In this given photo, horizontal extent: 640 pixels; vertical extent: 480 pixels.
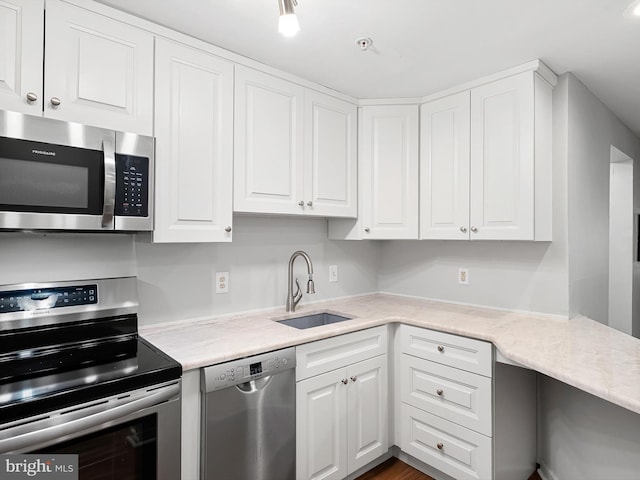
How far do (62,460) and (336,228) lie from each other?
1.97m

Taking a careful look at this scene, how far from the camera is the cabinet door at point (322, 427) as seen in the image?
1.80 m

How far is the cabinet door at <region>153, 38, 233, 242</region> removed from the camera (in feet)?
5.55

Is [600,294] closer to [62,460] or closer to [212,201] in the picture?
[212,201]

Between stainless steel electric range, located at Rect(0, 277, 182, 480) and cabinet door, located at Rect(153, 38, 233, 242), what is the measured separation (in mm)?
388

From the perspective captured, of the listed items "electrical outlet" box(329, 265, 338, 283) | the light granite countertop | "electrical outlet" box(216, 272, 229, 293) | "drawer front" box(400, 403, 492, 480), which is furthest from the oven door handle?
"electrical outlet" box(329, 265, 338, 283)

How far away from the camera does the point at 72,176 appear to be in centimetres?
142

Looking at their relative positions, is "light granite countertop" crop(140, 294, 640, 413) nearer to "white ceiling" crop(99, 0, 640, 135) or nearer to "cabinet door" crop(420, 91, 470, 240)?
"cabinet door" crop(420, 91, 470, 240)

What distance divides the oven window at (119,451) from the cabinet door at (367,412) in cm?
102

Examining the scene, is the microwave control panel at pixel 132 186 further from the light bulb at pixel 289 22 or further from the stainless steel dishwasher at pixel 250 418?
the light bulb at pixel 289 22

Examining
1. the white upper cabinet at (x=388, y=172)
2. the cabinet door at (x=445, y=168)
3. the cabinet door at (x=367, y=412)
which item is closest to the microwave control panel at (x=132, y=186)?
the cabinet door at (x=367, y=412)

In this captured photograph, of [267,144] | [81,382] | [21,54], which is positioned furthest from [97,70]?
[81,382]

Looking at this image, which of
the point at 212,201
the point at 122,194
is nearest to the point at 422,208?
the point at 212,201

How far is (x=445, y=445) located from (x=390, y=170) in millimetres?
1694

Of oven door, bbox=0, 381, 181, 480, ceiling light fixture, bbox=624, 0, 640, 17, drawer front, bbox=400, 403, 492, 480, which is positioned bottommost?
drawer front, bbox=400, 403, 492, 480
